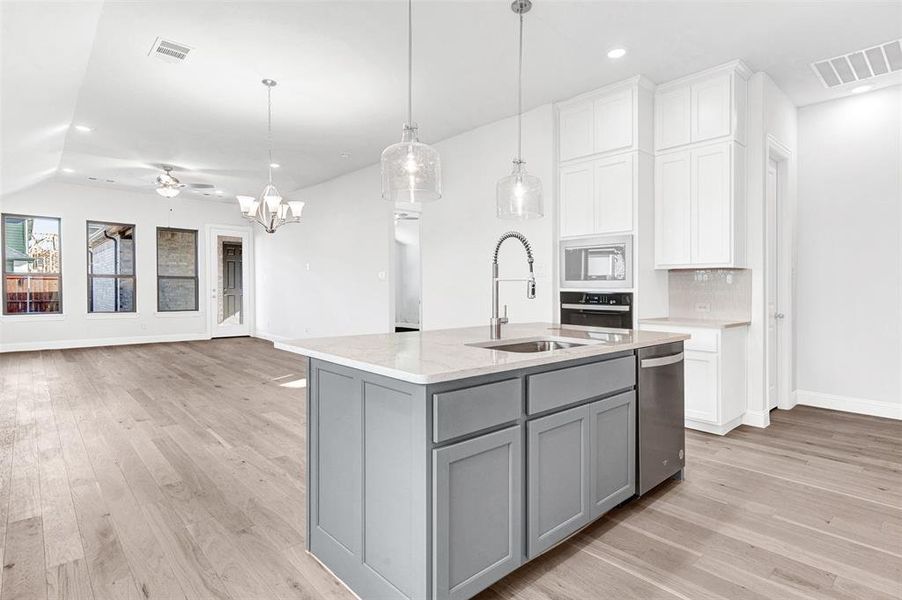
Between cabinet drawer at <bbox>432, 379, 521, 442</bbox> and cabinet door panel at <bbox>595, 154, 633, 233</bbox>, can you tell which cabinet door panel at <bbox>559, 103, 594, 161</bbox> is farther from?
cabinet drawer at <bbox>432, 379, 521, 442</bbox>

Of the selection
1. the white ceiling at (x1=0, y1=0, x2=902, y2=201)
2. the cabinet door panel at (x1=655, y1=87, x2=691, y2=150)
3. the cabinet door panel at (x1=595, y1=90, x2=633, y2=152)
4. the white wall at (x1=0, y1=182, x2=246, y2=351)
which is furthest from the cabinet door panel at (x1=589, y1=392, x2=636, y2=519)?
the white wall at (x1=0, y1=182, x2=246, y2=351)

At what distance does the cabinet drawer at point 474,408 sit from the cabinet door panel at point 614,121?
311 cm

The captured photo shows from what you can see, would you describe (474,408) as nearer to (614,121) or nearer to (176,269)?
(614,121)

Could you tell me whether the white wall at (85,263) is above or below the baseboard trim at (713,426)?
above

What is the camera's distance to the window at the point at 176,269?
30.9 ft

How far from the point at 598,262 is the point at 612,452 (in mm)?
2341

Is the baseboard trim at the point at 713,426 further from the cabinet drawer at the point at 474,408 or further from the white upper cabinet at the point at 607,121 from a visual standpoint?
the cabinet drawer at the point at 474,408

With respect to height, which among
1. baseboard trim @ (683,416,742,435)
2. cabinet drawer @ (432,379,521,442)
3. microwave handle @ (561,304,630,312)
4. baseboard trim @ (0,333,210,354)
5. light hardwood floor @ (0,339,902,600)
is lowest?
light hardwood floor @ (0,339,902,600)

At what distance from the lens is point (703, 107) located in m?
3.88

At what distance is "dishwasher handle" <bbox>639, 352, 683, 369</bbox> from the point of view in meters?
2.43

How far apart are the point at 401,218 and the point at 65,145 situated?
5.68 m

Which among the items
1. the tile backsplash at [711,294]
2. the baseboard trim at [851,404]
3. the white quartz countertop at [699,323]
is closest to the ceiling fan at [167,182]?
the white quartz countertop at [699,323]

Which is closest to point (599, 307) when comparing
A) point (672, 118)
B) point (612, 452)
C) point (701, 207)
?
point (701, 207)

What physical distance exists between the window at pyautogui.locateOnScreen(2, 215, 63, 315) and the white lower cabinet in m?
9.73
